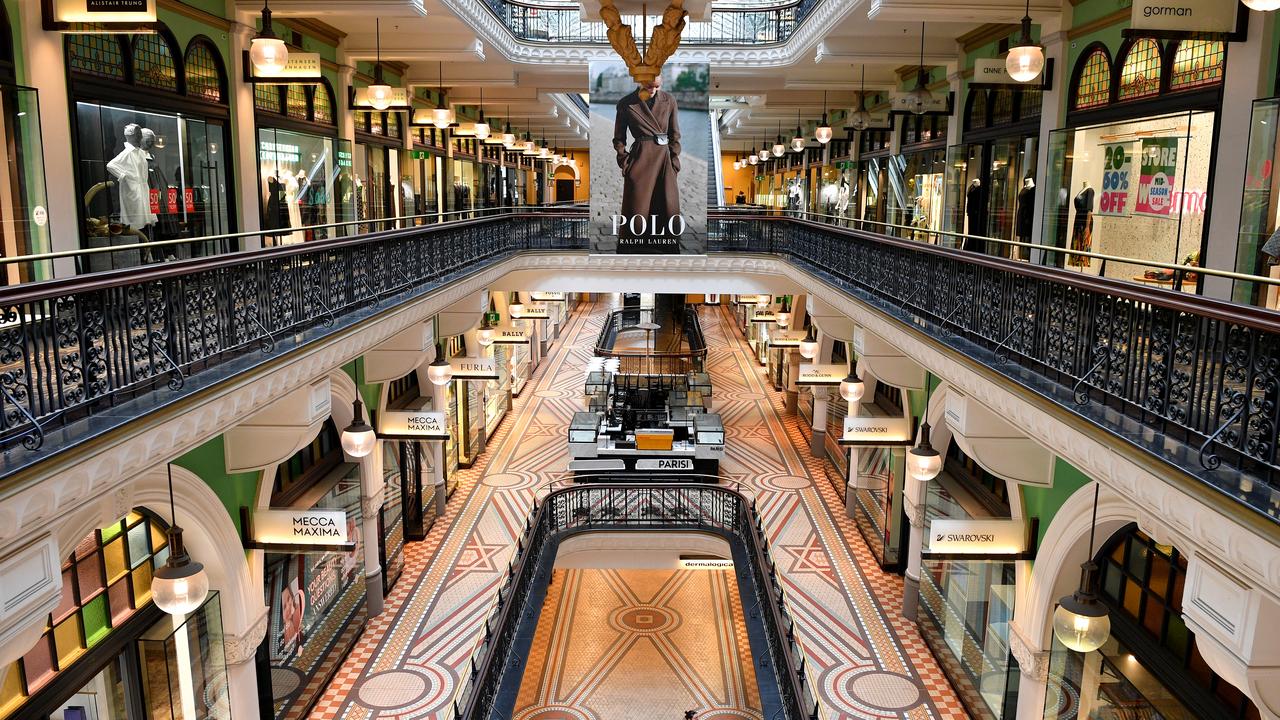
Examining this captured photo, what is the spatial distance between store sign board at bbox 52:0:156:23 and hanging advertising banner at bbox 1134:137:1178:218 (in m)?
7.66

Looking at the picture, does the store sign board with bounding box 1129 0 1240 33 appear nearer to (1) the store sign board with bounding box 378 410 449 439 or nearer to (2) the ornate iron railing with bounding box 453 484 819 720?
(2) the ornate iron railing with bounding box 453 484 819 720

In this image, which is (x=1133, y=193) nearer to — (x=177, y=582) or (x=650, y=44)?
(x=650, y=44)

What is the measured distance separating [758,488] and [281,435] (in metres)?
10.3

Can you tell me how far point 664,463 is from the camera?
15.5m

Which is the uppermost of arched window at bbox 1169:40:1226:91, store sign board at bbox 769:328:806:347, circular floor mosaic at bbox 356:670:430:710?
arched window at bbox 1169:40:1226:91

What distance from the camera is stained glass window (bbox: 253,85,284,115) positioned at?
31.9ft

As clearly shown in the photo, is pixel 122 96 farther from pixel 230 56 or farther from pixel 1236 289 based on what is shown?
pixel 1236 289

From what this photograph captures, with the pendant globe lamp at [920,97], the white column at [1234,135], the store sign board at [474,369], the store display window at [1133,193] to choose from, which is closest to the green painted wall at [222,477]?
the store sign board at [474,369]

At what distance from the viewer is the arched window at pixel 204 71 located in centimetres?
834

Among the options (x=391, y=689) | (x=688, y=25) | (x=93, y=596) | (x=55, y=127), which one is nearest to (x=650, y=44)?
(x=55, y=127)

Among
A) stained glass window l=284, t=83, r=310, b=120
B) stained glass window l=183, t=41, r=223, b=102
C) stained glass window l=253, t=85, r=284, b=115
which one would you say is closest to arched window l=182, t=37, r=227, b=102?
stained glass window l=183, t=41, r=223, b=102

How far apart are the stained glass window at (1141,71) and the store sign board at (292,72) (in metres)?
7.51

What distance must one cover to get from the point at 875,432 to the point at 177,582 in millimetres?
8061

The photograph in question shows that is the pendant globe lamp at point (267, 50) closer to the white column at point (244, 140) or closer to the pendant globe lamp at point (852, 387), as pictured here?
the white column at point (244, 140)
